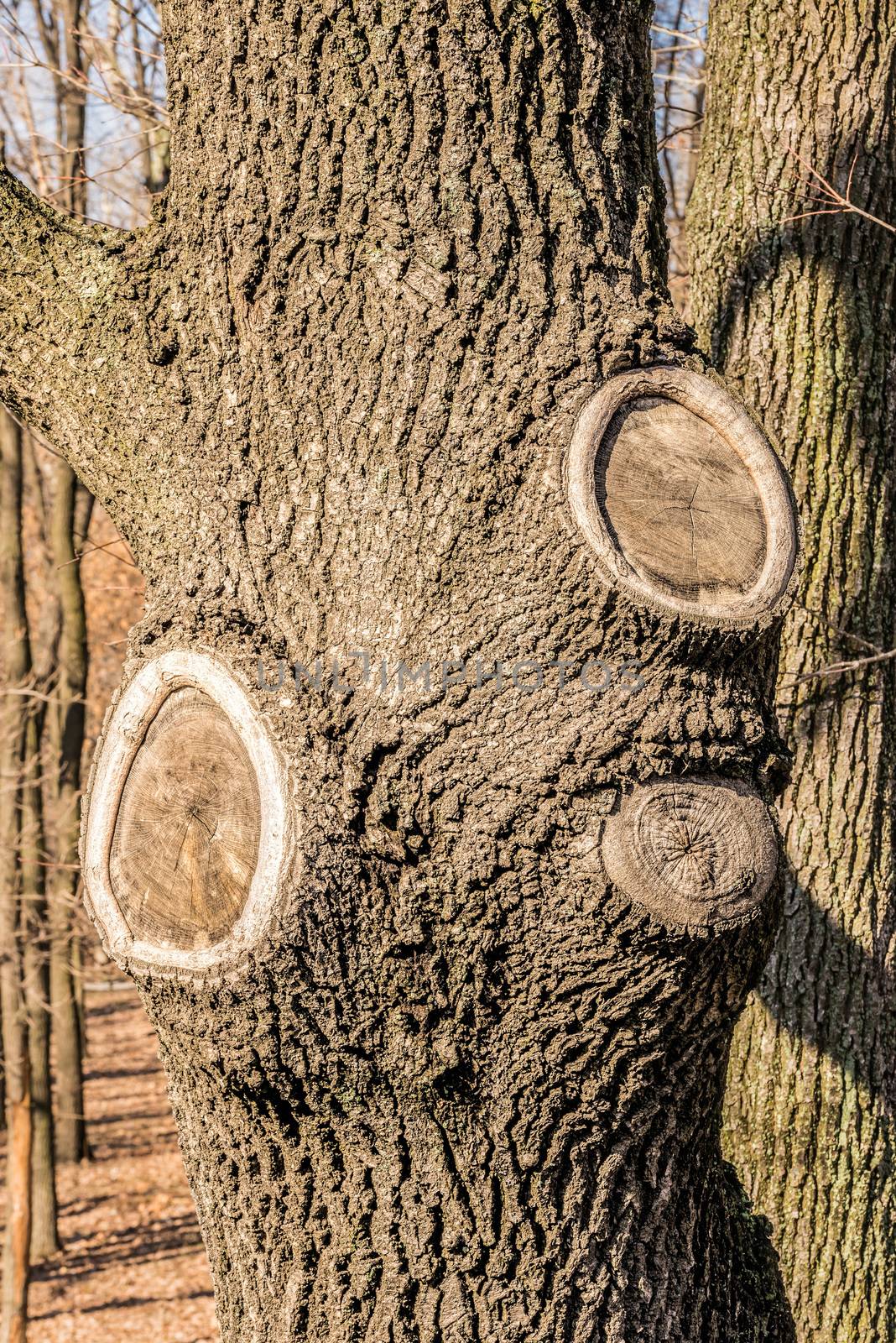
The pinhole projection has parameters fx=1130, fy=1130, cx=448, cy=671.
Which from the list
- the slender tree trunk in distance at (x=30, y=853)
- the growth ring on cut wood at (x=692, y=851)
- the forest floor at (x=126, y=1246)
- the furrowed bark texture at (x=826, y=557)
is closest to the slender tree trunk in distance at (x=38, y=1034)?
the slender tree trunk in distance at (x=30, y=853)

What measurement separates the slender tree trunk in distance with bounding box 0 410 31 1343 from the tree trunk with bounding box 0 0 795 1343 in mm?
5723

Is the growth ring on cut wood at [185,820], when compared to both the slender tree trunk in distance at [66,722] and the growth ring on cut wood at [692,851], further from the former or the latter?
the slender tree trunk in distance at [66,722]

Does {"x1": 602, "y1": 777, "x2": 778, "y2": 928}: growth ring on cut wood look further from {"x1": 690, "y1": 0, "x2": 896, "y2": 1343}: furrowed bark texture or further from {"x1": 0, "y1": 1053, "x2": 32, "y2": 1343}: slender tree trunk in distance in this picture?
{"x1": 0, "y1": 1053, "x2": 32, "y2": 1343}: slender tree trunk in distance

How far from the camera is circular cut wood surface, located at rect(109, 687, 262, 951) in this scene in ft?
5.05

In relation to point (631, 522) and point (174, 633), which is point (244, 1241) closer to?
point (174, 633)

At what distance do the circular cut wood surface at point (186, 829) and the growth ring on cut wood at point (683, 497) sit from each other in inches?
23.2

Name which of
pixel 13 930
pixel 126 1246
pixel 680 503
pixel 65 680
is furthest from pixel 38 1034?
pixel 680 503

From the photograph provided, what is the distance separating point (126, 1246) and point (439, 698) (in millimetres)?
10693

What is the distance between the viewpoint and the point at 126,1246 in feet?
34.0

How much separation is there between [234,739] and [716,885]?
0.69 metres

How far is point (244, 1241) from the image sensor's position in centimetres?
170

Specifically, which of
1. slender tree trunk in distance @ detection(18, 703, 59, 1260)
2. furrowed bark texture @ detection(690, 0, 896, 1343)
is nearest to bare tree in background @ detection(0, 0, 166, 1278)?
slender tree trunk in distance @ detection(18, 703, 59, 1260)

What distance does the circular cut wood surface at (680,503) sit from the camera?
5.07 ft

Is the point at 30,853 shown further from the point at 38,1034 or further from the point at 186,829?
the point at 186,829
